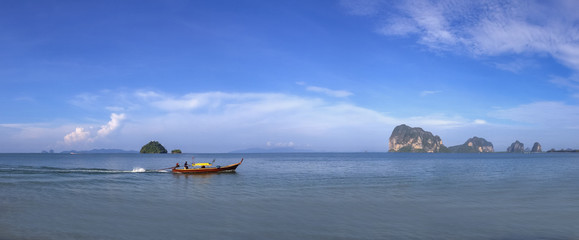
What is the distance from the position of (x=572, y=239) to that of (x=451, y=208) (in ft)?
22.0

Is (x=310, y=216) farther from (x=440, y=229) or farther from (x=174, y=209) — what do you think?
(x=174, y=209)

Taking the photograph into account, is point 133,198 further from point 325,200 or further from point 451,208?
point 451,208

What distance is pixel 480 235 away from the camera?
14383 mm

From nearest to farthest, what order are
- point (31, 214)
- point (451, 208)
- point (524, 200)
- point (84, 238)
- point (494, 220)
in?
point (84, 238) < point (494, 220) < point (31, 214) < point (451, 208) < point (524, 200)

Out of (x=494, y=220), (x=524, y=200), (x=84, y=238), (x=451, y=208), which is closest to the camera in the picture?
(x=84, y=238)

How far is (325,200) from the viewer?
2341 centimetres

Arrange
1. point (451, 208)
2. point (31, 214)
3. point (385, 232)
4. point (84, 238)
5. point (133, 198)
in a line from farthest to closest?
point (133, 198) → point (451, 208) → point (31, 214) → point (385, 232) → point (84, 238)

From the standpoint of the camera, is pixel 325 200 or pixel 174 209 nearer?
pixel 174 209

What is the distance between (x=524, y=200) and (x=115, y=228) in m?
24.8

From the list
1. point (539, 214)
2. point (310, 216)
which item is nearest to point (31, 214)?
point (310, 216)

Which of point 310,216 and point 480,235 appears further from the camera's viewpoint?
point 310,216

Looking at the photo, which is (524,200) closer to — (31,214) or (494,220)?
(494,220)

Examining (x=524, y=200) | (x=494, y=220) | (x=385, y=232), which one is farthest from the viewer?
(x=524, y=200)

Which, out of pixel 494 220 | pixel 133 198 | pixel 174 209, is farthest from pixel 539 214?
pixel 133 198
